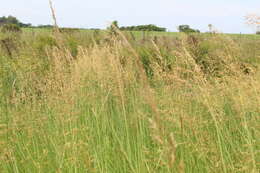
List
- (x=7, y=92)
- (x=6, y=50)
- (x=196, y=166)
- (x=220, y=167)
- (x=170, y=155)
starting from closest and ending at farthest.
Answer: (x=170, y=155) < (x=220, y=167) < (x=196, y=166) < (x=7, y=92) < (x=6, y=50)

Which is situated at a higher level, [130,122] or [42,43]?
Answer: [42,43]

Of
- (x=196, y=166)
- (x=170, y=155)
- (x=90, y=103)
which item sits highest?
(x=170, y=155)

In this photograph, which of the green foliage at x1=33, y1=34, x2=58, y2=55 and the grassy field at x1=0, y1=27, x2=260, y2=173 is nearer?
the grassy field at x1=0, y1=27, x2=260, y2=173

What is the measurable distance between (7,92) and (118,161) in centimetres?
281

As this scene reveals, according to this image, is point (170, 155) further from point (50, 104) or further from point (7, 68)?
point (7, 68)

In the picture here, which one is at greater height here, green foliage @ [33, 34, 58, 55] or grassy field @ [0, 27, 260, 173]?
green foliage @ [33, 34, 58, 55]

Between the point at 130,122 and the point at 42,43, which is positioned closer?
the point at 130,122

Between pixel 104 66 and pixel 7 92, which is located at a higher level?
pixel 104 66

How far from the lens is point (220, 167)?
5.79ft

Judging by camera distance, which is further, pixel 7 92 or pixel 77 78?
pixel 7 92

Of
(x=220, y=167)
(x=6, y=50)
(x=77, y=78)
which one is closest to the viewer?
(x=220, y=167)

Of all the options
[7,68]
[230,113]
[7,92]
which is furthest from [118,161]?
[7,68]

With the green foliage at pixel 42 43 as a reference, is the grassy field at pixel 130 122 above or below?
below

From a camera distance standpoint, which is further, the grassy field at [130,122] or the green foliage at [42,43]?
the green foliage at [42,43]
